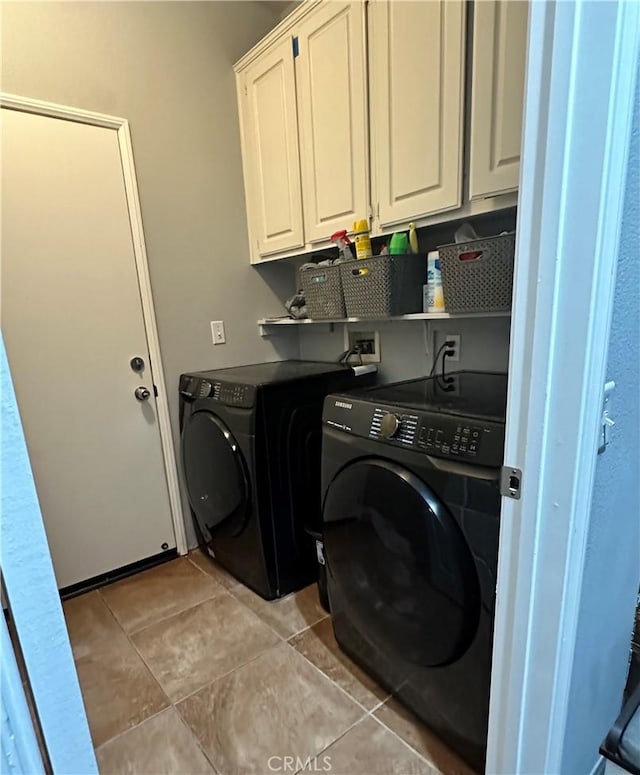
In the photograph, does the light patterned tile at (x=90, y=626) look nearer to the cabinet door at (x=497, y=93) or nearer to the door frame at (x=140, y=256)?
the door frame at (x=140, y=256)

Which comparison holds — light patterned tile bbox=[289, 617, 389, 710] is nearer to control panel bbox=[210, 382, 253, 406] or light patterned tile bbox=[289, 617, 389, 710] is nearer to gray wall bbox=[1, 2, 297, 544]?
control panel bbox=[210, 382, 253, 406]

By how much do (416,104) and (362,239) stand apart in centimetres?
45

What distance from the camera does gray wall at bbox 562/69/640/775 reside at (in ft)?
2.19

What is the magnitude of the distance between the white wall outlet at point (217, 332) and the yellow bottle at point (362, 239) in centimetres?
89

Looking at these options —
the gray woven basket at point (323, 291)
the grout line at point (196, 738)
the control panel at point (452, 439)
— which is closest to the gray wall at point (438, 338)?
the gray woven basket at point (323, 291)

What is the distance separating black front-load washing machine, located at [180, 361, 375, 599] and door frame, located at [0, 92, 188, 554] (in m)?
0.17

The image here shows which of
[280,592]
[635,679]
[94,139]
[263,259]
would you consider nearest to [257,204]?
[263,259]

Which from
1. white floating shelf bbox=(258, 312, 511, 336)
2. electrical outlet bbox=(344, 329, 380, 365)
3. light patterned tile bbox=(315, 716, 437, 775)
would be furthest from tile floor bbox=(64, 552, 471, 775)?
white floating shelf bbox=(258, 312, 511, 336)

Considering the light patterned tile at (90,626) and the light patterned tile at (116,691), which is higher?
the light patterned tile at (116,691)

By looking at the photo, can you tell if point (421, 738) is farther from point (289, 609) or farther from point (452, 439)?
point (452, 439)

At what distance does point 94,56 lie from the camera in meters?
1.72

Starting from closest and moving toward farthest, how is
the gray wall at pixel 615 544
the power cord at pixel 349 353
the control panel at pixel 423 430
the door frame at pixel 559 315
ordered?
the door frame at pixel 559 315 < the gray wall at pixel 615 544 < the control panel at pixel 423 430 < the power cord at pixel 349 353

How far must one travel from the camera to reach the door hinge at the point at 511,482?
0.71 m

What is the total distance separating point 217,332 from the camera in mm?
2188
